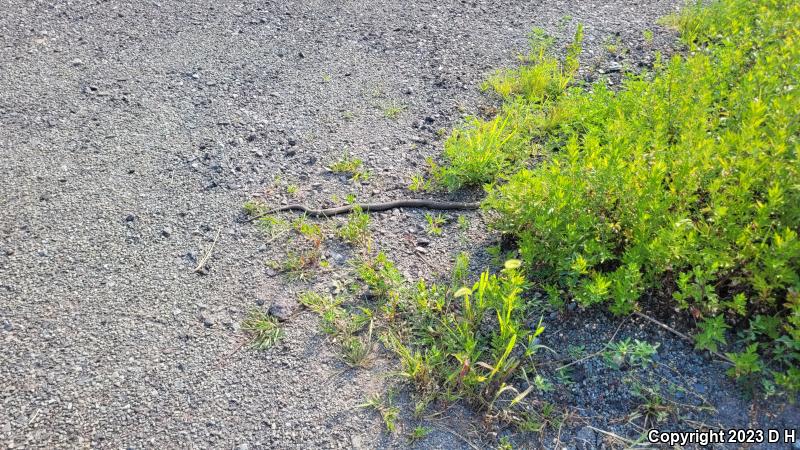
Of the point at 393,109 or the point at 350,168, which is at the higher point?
the point at 393,109

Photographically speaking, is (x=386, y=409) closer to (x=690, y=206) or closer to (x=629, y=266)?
(x=629, y=266)

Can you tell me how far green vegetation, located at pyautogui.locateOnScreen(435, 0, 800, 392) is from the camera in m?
2.87

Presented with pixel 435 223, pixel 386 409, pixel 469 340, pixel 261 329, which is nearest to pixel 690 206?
pixel 469 340

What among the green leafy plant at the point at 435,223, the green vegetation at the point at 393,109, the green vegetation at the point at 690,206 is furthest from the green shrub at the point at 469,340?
the green vegetation at the point at 393,109

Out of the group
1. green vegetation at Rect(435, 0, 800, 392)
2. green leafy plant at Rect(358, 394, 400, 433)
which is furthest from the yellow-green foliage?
green leafy plant at Rect(358, 394, 400, 433)

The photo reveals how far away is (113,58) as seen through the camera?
224 inches

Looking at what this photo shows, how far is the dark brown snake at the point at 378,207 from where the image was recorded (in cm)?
407

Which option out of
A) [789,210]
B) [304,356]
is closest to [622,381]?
[789,210]

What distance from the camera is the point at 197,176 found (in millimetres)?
4418

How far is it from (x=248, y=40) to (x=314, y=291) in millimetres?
3297

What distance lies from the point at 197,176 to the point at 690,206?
326cm

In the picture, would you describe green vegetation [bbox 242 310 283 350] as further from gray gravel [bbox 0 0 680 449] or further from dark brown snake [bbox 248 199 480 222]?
dark brown snake [bbox 248 199 480 222]

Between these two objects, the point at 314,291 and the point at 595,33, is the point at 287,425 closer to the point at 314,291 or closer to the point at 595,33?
the point at 314,291

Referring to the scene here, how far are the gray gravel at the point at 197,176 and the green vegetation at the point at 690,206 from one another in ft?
2.19
